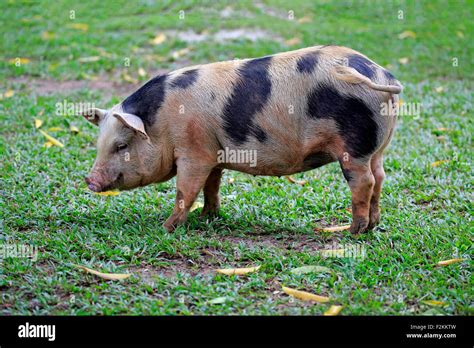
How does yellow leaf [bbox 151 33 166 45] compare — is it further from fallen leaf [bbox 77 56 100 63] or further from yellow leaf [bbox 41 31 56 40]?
yellow leaf [bbox 41 31 56 40]

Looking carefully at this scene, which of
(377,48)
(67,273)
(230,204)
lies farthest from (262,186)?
(377,48)

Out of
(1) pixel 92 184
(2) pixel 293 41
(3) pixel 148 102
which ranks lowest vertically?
(1) pixel 92 184

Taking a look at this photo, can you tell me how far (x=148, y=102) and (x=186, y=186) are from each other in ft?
2.72

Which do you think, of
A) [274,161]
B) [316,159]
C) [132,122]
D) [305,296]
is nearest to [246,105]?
[274,161]

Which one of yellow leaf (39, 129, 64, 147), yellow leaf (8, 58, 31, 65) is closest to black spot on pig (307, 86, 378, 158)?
yellow leaf (39, 129, 64, 147)

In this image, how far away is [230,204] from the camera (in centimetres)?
698

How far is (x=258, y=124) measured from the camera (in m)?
5.97

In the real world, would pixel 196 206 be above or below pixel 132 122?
below

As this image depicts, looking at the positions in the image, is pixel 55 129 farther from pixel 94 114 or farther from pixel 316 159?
pixel 316 159

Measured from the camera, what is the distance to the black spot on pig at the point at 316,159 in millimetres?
6020

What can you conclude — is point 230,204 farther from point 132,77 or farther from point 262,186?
point 132,77

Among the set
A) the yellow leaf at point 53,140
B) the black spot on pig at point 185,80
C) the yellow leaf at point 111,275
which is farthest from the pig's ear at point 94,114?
the yellow leaf at point 53,140

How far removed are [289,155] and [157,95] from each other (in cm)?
130

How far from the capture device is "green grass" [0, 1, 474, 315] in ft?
16.7
